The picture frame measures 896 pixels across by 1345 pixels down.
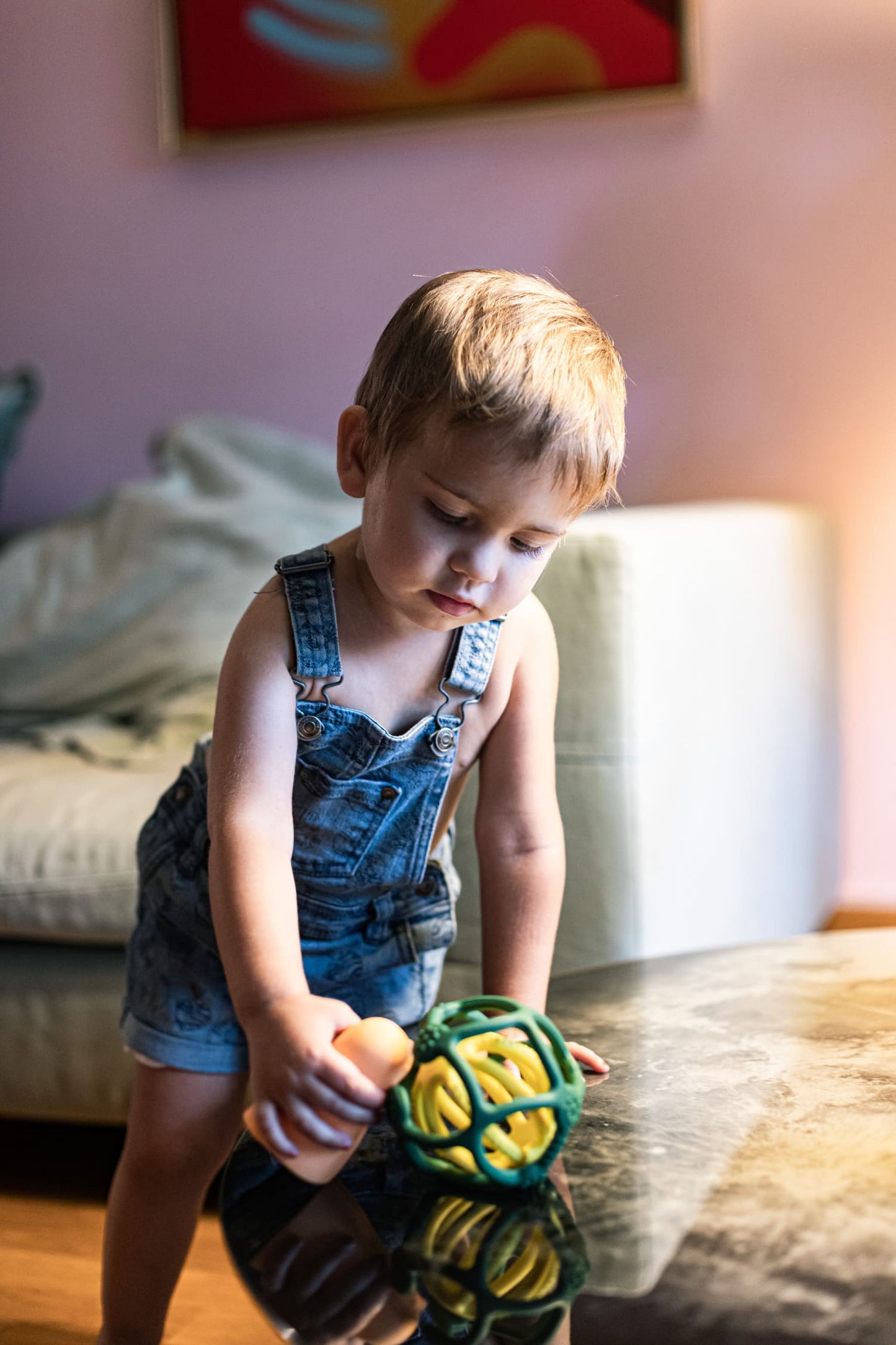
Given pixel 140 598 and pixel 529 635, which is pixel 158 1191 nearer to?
pixel 529 635

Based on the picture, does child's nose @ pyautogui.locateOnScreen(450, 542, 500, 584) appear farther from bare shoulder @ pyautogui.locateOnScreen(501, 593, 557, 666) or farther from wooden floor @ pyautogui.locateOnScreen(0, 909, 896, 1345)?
wooden floor @ pyautogui.locateOnScreen(0, 909, 896, 1345)

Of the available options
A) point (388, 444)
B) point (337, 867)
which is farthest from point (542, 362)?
point (337, 867)

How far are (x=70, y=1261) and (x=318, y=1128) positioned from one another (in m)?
0.75

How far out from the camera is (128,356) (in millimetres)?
2209

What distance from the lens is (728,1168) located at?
555 millimetres

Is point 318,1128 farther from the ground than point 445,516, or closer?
closer

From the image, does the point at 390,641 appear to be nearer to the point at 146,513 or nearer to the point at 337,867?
the point at 337,867

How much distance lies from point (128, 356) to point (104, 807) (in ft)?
3.84

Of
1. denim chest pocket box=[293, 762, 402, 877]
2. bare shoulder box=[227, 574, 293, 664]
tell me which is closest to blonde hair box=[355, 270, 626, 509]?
bare shoulder box=[227, 574, 293, 664]

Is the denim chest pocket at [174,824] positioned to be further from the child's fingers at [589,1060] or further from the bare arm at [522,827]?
the child's fingers at [589,1060]

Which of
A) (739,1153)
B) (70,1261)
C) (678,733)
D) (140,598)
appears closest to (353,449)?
(739,1153)

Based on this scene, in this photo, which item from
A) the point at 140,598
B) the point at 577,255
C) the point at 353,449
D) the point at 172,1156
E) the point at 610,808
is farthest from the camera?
the point at 577,255

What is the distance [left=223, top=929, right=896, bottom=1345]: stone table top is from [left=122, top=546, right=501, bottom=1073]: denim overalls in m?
0.16

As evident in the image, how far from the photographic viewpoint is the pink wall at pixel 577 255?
1.80 metres
